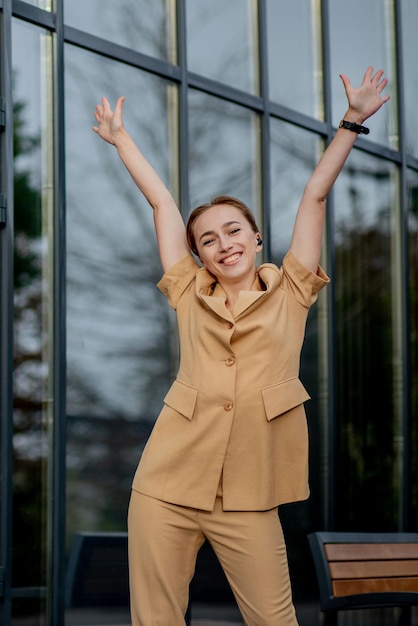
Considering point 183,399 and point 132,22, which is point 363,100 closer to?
point 183,399

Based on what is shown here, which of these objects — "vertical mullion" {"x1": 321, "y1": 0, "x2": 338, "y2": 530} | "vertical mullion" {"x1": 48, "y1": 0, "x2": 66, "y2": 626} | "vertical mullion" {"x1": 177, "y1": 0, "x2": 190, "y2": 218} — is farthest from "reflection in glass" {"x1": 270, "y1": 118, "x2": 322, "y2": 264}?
"vertical mullion" {"x1": 48, "y1": 0, "x2": 66, "y2": 626}

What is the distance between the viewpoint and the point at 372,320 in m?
8.80

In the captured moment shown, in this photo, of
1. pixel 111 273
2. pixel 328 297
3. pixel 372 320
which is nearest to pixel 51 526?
pixel 111 273

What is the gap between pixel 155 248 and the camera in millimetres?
6703

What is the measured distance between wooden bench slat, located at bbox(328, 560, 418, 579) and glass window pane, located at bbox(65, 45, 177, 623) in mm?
1250

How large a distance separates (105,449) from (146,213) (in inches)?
53.0

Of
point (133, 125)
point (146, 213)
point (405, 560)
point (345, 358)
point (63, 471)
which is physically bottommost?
point (405, 560)

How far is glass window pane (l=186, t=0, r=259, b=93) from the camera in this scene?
7109 mm

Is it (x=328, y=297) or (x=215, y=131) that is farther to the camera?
(x=328, y=297)

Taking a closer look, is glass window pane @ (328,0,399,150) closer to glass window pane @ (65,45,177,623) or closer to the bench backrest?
glass window pane @ (65,45,177,623)

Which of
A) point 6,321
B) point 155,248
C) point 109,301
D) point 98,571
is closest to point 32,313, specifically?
point 6,321

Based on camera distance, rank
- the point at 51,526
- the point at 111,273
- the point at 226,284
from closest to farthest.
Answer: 1. the point at 226,284
2. the point at 51,526
3. the point at 111,273

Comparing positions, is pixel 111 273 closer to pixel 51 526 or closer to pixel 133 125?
pixel 133 125

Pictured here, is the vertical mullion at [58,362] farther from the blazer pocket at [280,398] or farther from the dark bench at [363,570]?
the blazer pocket at [280,398]
